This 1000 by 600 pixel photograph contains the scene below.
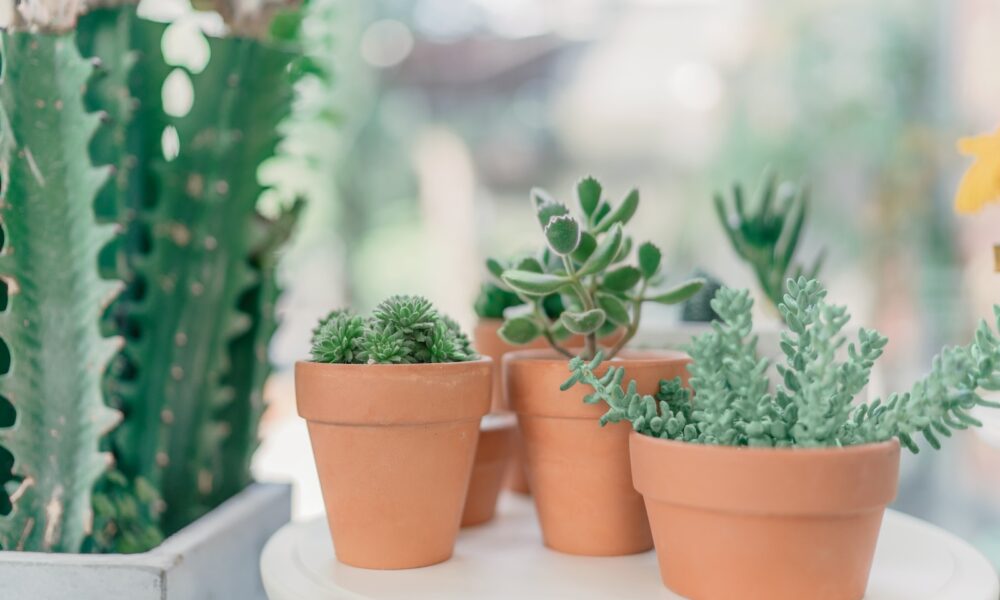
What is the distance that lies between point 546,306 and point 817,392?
0.27 meters

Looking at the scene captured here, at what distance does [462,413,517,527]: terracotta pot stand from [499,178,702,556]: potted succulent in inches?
2.8

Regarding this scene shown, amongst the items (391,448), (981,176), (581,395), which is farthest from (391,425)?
(981,176)

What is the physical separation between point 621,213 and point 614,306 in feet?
0.19

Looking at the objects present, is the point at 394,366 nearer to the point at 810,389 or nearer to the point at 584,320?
the point at 584,320

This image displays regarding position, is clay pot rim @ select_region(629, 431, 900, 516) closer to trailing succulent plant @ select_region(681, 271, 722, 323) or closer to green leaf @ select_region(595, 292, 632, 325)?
green leaf @ select_region(595, 292, 632, 325)

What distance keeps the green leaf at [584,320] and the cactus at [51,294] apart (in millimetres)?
280

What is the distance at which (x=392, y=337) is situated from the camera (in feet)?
1.63

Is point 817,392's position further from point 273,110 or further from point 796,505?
point 273,110

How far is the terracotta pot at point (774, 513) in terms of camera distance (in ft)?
1.32

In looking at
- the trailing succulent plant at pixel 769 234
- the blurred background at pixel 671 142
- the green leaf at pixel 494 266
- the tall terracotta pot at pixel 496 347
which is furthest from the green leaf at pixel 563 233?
the blurred background at pixel 671 142

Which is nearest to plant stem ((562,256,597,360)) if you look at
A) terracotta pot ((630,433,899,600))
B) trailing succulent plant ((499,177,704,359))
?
trailing succulent plant ((499,177,704,359))

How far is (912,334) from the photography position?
6.31 ft

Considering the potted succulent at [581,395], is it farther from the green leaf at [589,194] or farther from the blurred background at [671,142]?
the blurred background at [671,142]

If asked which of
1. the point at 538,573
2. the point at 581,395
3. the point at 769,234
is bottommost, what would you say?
the point at 538,573
